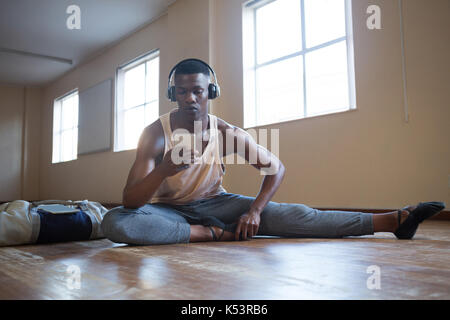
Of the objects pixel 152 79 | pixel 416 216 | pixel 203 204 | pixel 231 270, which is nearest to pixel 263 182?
pixel 203 204

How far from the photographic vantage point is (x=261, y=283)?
89 cm

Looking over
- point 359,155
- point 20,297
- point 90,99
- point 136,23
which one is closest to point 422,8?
point 359,155

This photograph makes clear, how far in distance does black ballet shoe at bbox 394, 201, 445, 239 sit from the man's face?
0.99m

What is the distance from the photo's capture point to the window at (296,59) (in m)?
3.61

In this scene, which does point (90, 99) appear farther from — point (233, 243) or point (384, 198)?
point (233, 243)

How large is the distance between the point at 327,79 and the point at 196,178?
8.07 ft


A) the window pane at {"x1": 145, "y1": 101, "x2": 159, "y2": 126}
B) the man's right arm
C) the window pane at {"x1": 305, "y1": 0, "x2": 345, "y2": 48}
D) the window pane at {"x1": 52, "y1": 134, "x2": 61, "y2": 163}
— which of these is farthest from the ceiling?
the man's right arm

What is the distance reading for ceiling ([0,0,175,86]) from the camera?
5.29m

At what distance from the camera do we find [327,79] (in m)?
3.71

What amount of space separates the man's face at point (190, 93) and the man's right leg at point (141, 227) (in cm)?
45

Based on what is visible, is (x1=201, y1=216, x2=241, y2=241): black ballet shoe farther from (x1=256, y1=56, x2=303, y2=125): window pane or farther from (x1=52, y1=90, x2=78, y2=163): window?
(x1=52, y1=90, x2=78, y2=163): window

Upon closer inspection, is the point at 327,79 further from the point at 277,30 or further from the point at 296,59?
the point at 277,30

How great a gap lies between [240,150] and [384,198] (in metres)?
1.87

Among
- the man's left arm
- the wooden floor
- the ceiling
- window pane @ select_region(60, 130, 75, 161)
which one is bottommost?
the wooden floor
